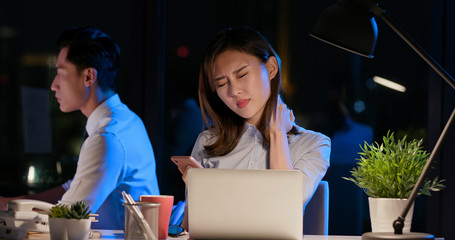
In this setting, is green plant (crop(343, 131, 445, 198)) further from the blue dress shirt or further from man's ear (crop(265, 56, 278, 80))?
the blue dress shirt

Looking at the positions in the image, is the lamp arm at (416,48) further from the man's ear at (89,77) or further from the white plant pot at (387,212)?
the man's ear at (89,77)

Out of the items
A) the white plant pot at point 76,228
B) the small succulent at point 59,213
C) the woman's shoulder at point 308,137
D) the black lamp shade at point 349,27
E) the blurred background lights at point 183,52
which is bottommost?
the white plant pot at point 76,228

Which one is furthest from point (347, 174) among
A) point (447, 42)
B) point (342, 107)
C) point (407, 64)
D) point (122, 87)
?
point (122, 87)

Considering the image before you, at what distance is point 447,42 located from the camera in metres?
3.46

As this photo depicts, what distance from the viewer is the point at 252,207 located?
1.56 meters

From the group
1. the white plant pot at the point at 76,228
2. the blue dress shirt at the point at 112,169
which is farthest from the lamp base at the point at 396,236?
the blue dress shirt at the point at 112,169

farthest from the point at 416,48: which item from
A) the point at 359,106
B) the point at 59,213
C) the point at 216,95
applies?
the point at 359,106

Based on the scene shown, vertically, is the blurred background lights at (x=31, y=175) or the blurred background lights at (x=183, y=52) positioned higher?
the blurred background lights at (x=183, y=52)

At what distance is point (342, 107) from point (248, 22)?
33.9 inches

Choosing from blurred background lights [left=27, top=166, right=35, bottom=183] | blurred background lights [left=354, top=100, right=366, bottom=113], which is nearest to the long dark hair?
blurred background lights [left=354, top=100, right=366, bottom=113]

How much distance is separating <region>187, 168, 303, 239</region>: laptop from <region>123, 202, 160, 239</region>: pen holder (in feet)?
0.63

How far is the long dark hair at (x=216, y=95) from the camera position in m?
2.71

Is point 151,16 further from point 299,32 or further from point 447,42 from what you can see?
point 447,42

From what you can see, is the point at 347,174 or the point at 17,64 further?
the point at 17,64
